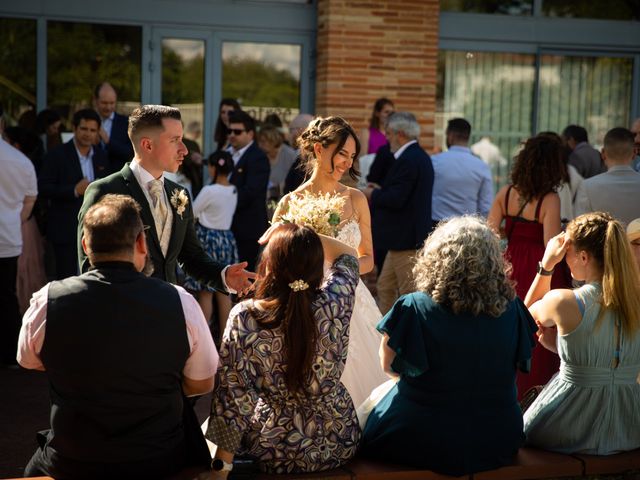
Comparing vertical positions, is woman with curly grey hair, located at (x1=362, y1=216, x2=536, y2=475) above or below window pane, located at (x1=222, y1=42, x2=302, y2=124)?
below

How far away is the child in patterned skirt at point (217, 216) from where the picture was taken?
8281 millimetres

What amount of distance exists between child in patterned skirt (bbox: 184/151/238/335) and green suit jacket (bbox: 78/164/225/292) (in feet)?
11.1

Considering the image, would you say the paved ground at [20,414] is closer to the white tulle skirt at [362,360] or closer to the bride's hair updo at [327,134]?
the white tulle skirt at [362,360]

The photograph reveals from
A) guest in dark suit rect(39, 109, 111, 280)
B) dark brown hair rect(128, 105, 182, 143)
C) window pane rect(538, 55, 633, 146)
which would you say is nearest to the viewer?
dark brown hair rect(128, 105, 182, 143)

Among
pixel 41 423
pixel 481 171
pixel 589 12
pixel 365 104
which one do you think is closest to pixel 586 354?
pixel 41 423

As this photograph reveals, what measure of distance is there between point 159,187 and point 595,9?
31.1 feet

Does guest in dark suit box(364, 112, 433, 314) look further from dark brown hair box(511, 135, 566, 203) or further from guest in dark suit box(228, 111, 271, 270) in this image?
dark brown hair box(511, 135, 566, 203)

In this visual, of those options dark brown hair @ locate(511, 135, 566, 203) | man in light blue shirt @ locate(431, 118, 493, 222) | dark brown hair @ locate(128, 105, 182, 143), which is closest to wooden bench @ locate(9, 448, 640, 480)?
dark brown hair @ locate(128, 105, 182, 143)

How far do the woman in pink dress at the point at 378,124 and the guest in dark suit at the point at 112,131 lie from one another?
2.90 metres

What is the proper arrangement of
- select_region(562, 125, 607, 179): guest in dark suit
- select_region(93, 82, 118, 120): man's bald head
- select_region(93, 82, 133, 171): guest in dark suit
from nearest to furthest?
select_region(93, 82, 133, 171): guest in dark suit → select_region(93, 82, 118, 120): man's bald head → select_region(562, 125, 607, 179): guest in dark suit

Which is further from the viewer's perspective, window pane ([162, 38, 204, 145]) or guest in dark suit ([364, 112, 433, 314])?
window pane ([162, 38, 204, 145])

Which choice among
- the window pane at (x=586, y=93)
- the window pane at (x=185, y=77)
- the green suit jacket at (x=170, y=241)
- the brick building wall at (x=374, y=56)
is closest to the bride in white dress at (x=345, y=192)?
the green suit jacket at (x=170, y=241)

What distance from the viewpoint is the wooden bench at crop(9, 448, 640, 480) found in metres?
3.64

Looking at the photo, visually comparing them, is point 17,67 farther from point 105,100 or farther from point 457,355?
point 457,355
